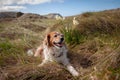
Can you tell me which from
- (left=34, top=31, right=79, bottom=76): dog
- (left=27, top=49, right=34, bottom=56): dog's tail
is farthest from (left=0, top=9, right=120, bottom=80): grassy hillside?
(left=34, top=31, right=79, bottom=76): dog

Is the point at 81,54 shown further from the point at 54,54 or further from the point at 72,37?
the point at 54,54

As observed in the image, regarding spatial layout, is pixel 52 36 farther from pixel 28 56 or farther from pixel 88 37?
pixel 88 37

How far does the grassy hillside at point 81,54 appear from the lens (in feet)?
21.2

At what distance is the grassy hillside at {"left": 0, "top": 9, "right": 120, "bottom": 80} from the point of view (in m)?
6.47

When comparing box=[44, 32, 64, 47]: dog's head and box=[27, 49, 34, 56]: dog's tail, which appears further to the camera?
box=[27, 49, 34, 56]: dog's tail

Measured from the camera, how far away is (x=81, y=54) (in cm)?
891

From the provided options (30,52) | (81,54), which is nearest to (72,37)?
(81,54)

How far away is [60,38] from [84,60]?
3.15 feet

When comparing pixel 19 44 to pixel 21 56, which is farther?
pixel 19 44

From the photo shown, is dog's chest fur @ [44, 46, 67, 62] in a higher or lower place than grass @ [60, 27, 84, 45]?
lower

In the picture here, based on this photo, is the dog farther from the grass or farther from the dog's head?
the grass

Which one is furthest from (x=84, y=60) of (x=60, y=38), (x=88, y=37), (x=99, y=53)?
(x=88, y=37)

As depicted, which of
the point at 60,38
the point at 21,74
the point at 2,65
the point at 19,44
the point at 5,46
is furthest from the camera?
the point at 19,44

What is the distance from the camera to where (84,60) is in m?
8.48
